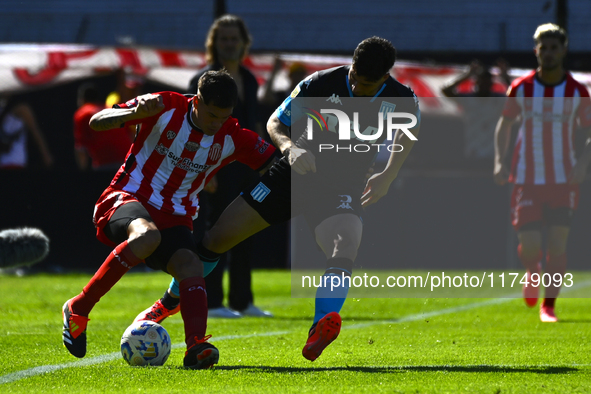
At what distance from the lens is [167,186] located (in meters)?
5.05

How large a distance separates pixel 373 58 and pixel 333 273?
1.11m

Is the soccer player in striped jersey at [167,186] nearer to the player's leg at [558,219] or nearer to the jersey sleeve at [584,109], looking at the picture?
the player's leg at [558,219]

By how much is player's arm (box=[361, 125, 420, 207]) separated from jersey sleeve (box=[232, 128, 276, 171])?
1.93 ft

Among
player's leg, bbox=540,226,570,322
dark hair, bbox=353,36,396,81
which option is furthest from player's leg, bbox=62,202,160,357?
player's leg, bbox=540,226,570,322

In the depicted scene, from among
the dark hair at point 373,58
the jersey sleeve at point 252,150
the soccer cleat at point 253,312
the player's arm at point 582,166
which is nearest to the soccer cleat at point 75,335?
the jersey sleeve at point 252,150

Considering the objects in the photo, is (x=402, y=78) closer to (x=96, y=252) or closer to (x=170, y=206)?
(x=96, y=252)

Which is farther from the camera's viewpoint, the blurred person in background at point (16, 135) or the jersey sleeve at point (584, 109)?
the blurred person in background at point (16, 135)

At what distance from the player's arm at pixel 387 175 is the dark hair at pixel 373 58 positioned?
1.78ft

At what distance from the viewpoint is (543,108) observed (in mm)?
7473

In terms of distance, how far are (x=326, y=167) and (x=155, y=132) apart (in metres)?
0.96

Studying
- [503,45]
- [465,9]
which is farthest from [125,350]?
[465,9]

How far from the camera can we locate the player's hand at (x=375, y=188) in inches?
196

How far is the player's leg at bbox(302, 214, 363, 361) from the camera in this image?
14.4ft
